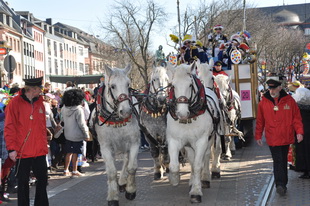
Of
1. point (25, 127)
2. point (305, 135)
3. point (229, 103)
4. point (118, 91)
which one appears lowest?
point (305, 135)

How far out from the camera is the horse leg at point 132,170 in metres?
8.56

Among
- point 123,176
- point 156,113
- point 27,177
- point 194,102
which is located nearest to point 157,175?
point 156,113

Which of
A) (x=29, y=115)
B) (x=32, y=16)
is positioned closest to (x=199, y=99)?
(x=29, y=115)

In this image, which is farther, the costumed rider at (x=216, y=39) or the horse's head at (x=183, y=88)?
the costumed rider at (x=216, y=39)

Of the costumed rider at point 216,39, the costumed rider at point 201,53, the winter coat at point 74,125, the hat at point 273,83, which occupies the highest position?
the costumed rider at point 216,39

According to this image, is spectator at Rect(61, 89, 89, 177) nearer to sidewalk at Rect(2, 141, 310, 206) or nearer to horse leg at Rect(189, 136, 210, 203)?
sidewalk at Rect(2, 141, 310, 206)

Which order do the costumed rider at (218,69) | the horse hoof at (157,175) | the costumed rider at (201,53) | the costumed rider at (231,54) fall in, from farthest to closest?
the costumed rider at (231,54) < the costumed rider at (218,69) < the costumed rider at (201,53) < the horse hoof at (157,175)

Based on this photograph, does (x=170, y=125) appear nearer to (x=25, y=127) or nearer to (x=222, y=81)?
(x=25, y=127)

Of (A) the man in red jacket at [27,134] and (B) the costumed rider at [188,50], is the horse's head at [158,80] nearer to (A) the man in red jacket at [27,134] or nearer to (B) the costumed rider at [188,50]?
(A) the man in red jacket at [27,134]

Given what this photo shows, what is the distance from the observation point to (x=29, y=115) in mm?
7383

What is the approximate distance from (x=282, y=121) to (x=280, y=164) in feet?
2.41

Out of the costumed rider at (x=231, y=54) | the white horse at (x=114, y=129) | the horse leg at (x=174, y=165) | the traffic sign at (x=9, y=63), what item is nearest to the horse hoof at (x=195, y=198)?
the horse leg at (x=174, y=165)

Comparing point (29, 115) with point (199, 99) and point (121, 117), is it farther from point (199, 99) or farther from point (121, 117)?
point (199, 99)

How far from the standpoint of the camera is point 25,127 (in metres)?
7.35
